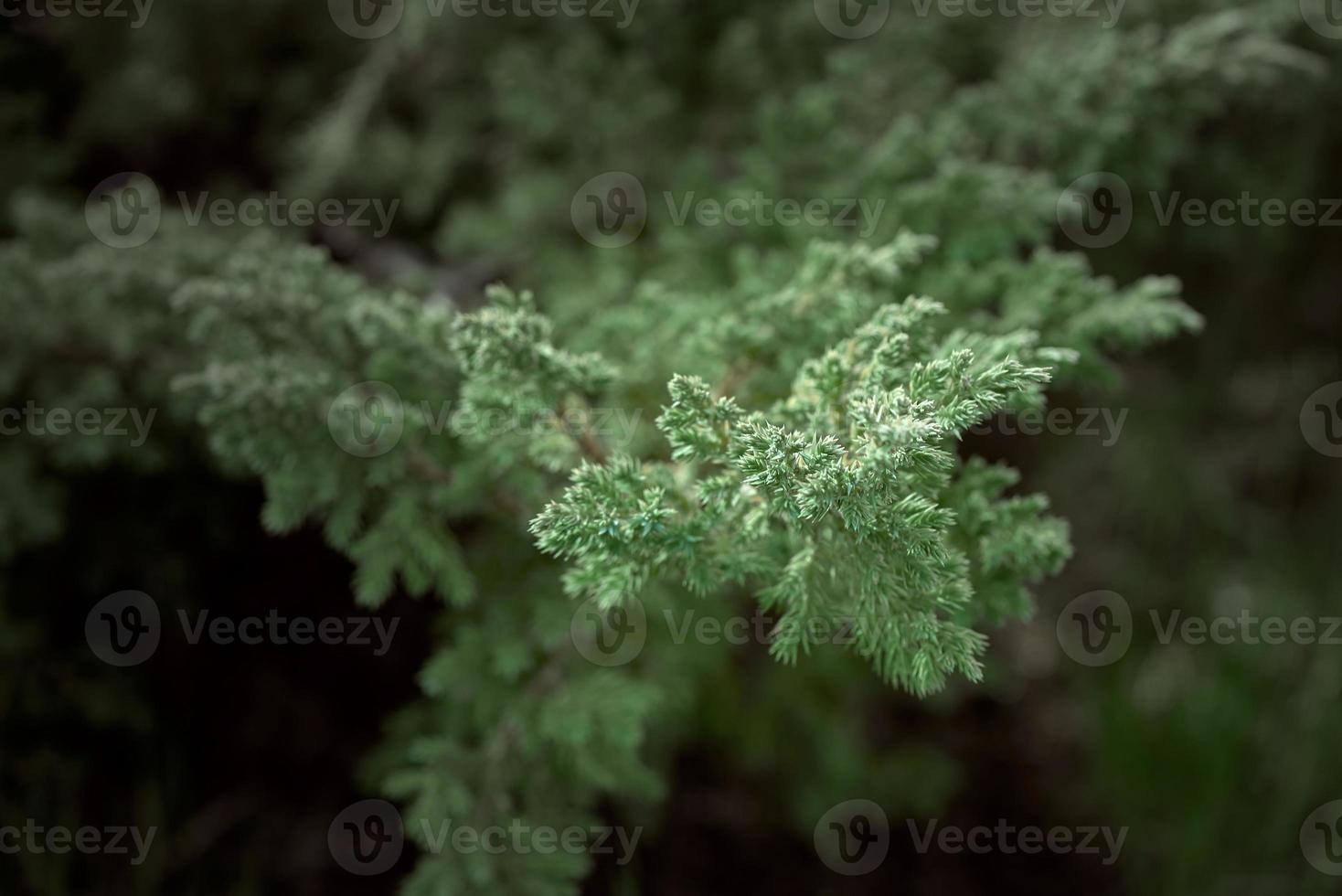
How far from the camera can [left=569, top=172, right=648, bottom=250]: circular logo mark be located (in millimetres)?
2273

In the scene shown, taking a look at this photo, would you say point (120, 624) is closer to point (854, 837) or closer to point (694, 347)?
point (694, 347)

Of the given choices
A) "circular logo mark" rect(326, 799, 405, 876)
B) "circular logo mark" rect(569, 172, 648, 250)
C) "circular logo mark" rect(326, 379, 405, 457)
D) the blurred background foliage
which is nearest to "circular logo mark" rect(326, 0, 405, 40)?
the blurred background foliage

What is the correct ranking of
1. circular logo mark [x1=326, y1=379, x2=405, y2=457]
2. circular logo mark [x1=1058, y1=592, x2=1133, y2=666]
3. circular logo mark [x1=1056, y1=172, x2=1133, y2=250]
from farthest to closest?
circular logo mark [x1=1058, y1=592, x2=1133, y2=666], circular logo mark [x1=1056, y1=172, x2=1133, y2=250], circular logo mark [x1=326, y1=379, x2=405, y2=457]

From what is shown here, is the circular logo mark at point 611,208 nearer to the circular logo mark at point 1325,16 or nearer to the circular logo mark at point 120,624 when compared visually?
the circular logo mark at point 120,624

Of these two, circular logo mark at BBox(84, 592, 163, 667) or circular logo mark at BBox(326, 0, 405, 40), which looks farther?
circular logo mark at BBox(326, 0, 405, 40)

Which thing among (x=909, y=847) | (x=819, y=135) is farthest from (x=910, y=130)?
(x=909, y=847)

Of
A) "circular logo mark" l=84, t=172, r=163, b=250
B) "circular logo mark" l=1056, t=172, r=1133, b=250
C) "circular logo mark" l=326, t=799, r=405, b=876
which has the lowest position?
"circular logo mark" l=326, t=799, r=405, b=876

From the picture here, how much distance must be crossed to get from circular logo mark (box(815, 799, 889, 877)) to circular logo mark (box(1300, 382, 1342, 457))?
223cm

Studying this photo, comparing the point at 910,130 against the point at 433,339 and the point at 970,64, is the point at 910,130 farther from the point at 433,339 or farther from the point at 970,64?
the point at 433,339

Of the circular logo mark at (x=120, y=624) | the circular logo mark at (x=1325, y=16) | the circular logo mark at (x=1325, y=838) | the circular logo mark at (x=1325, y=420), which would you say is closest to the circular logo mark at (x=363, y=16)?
the circular logo mark at (x=120, y=624)

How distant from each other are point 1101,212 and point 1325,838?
7.52 feet

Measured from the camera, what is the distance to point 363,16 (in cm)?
246

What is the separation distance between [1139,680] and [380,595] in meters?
3.10

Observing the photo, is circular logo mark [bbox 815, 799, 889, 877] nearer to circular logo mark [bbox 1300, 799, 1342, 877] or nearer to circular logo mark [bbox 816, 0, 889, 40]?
circular logo mark [bbox 1300, 799, 1342, 877]
